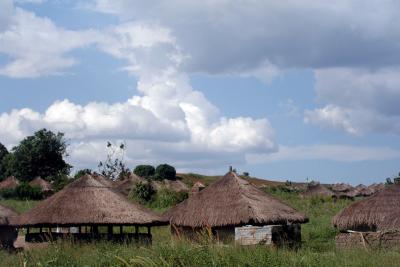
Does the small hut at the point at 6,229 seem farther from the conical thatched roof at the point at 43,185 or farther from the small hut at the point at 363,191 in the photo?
the small hut at the point at 363,191

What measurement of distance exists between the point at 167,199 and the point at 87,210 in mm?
13867

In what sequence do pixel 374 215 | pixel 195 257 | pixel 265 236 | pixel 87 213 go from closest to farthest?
pixel 195 257 → pixel 265 236 → pixel 87 213 → pixel 374 215

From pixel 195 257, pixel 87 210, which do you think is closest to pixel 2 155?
pixel 87 210

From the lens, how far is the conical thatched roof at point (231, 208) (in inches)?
750

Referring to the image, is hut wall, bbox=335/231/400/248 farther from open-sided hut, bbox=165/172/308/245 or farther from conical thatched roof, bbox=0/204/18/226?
conical thatched roof, bbox=0/204/18/226

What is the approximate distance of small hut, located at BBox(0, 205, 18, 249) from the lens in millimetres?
19391

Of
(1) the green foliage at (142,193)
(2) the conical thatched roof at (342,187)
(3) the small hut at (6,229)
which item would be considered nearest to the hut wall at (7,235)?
(3) the small hut at (6,229)

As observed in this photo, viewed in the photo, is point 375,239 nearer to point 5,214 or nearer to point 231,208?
point 231,208

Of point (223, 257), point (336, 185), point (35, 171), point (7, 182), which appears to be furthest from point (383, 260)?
point (336, 185)

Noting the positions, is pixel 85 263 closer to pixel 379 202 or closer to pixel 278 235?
pixel 278 235

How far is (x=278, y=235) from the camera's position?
13195 mm

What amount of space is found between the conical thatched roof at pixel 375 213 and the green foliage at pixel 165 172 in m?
43.9

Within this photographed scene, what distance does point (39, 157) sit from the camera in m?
52.1

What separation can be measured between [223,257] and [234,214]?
365 inches
